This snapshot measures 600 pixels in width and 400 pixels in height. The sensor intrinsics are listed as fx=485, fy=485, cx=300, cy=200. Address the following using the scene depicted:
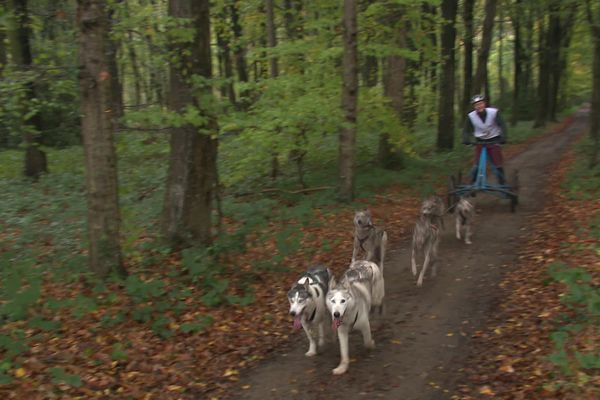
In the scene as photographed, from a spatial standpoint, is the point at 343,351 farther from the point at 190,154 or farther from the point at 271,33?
the point at 271,33

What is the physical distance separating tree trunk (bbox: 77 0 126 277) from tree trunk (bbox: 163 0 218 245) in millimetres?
1575

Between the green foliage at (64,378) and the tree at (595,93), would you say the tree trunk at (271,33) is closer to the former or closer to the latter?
the tree at (595,93)

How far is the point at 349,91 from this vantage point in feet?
42.7

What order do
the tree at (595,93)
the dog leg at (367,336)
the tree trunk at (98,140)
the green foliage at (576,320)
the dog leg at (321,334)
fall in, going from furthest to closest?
the tree at (595,93), the tree trunk at (98,140), the dog leg at (321,334), the dog leg at (367,336), the green foliage at (576,320)

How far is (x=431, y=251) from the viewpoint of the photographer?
876 centimetres

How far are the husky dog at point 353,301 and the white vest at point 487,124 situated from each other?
689 cm

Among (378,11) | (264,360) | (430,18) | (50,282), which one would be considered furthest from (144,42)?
(430,18)

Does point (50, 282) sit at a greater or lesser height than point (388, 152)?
lesser

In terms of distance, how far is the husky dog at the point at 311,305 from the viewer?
19.8 feet

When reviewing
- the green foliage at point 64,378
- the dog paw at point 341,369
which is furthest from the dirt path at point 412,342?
the green foliage at point 64,378

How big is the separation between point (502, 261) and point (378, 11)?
30.2 ft

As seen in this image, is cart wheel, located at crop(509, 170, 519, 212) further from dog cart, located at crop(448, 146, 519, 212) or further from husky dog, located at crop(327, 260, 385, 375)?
husky dog, located at crop(327, 260, 385, 375)

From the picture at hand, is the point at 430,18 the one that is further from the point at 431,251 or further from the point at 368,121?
the point at 431,251

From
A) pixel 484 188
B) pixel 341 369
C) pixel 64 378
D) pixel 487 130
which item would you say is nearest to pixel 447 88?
pixel 487 130
